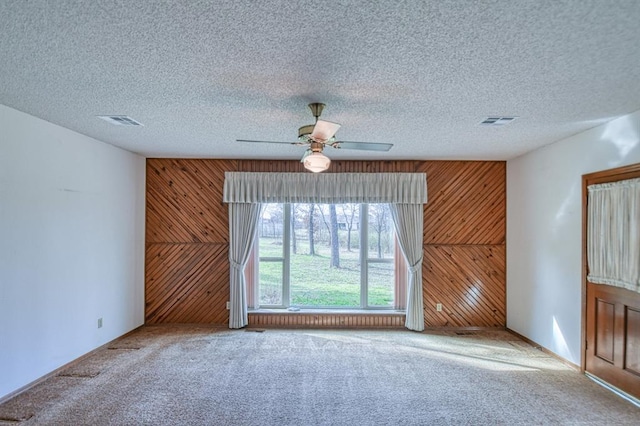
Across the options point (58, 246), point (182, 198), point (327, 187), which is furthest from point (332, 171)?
point (58, 246)

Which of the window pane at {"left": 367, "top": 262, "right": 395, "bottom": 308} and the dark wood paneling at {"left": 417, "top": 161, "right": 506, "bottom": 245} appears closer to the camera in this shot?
the dark wood paneling at {"left": 417, "top": 161, "right": 506, "bottom": 245}

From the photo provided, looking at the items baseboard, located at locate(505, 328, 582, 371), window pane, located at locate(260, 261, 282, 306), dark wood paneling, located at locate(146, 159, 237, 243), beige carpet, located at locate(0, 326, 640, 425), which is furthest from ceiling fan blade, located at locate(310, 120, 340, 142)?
baseboard, located at locate(505, 328, 582, 371)

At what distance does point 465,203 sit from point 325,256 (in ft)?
7.86

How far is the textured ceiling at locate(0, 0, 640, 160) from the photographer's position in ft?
5.72

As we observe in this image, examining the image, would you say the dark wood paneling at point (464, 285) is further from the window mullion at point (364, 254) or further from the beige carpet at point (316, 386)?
the window mullion at point (364, 254)

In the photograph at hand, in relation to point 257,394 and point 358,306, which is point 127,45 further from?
point 358,306

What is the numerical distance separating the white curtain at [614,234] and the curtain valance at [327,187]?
7.37ft

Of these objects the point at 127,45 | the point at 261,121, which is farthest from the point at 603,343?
the point at 127,45

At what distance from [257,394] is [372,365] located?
138 cm

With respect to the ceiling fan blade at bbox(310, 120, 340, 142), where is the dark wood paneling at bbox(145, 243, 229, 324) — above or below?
below

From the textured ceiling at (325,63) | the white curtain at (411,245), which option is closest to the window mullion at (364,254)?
the white curtain at (411,245)

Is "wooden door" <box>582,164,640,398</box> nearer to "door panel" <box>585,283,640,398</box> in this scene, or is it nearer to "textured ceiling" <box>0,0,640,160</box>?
"door panel" <box>585,283,640,398</box>

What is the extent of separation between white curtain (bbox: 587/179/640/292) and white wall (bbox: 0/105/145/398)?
5681mm

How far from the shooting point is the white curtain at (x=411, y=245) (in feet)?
17.9
